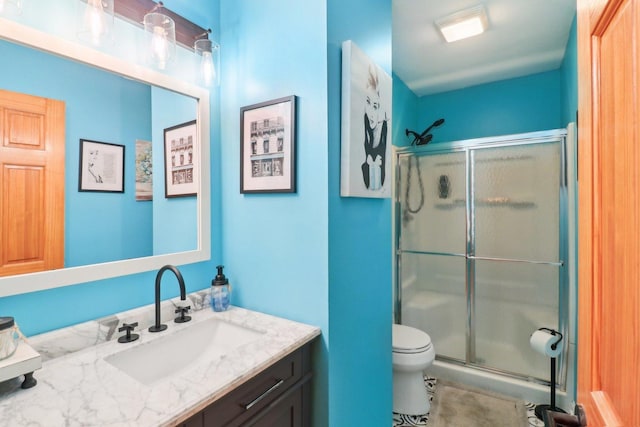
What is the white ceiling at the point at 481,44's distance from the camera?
203cm

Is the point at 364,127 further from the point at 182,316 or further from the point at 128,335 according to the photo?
the point at 128,335

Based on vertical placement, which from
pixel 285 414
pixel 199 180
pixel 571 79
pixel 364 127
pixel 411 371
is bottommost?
pixel 411 371

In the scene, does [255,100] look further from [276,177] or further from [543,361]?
[543,361]

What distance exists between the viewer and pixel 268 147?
1391mm

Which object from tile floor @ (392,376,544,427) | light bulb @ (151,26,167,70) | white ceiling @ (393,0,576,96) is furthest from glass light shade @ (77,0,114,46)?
tile floor @ (392,376,544,427)

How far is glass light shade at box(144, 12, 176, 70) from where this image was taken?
1.20 m

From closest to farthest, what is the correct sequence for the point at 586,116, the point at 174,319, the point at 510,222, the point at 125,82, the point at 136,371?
the point at 586,116 < the point at 136,371 < the point at 125,82 < the point at 174,319 < the point at 510,222

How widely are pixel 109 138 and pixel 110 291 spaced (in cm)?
57

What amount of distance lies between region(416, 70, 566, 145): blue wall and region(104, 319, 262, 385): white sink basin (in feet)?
8.17

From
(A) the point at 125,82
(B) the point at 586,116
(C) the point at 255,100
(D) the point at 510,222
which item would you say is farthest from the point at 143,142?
(D) the point at 510,222

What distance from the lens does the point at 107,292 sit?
1.17 metres

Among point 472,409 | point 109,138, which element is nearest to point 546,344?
point 472,409

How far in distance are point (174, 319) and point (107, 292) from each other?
283mm

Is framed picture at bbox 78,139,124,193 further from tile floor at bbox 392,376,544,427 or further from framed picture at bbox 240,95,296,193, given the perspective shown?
tile floor at bbox 392,376,544,427
